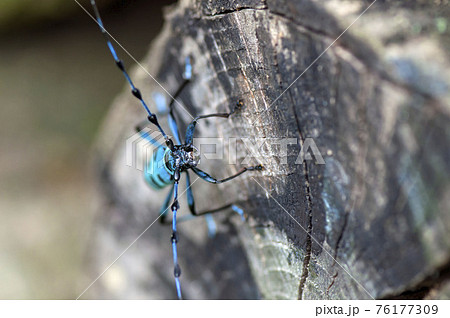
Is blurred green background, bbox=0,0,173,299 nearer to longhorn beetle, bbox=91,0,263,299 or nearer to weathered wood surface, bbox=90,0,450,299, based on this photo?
longhorn beetle, bbox=91,0,263,299

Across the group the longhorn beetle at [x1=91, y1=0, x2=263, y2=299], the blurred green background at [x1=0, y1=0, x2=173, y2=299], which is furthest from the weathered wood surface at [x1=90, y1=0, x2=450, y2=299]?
the blurred green background at [x1=0, y1=0, x2=173, y2=299]

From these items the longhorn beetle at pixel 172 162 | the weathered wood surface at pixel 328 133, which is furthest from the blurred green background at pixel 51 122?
the weathered wood surface at pixel 328 133

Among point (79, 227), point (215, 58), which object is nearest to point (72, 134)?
point (79, 227)

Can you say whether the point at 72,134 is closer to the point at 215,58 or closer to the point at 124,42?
the point at 124,42

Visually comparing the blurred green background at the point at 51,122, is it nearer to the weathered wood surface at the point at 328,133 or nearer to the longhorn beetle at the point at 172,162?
the longhorn beetle at the point at 172,162

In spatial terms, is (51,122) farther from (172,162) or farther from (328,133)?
(328,133)

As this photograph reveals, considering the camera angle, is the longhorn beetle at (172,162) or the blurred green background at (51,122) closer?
the longhorn beetle at (172,162)

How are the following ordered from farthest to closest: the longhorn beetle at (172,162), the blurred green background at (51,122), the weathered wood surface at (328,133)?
the blurred green background at (51,122) → the longhorn beetle at (172,162) → the weathered wood surface at (328,133)
